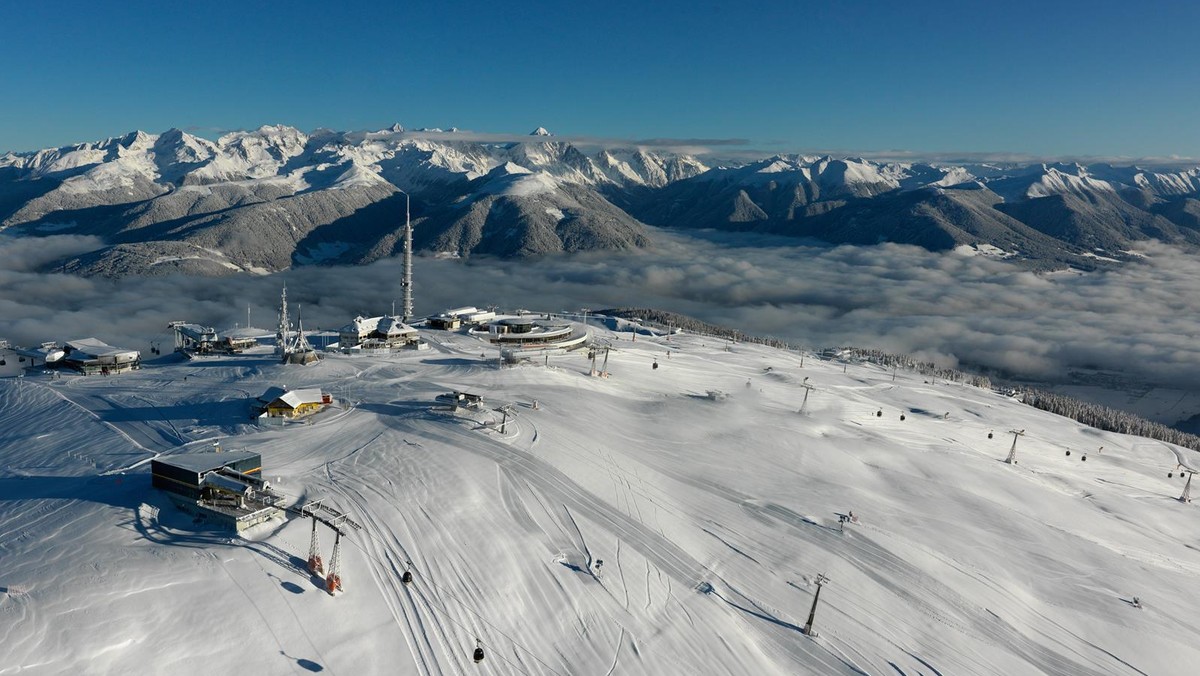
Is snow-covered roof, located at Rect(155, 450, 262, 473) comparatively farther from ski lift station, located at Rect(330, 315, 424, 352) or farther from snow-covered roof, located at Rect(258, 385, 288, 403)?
ski lift station, located at Rect(330, 315, 424, 352)

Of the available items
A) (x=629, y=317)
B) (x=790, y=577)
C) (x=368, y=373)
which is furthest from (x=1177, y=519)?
(x=629, y=317)

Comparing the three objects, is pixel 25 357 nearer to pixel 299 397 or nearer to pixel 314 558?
pixel 299 397

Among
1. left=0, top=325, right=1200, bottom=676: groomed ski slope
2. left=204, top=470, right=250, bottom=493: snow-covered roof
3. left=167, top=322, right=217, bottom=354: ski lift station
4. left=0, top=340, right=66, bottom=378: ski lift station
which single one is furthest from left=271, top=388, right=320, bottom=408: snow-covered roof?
left=167, top=322, right=217, bottom=354: ski lift station

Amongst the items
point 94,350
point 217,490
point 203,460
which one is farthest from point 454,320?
point 217,490

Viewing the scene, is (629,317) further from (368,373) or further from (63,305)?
(63,305)

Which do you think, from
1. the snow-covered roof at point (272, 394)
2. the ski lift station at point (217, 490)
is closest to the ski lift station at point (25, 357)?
the snow-covered roof at point (272, 394)

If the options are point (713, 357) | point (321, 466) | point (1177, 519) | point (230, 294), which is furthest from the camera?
point (230, 294)
